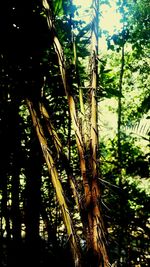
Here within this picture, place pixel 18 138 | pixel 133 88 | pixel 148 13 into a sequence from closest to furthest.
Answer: pixel 18 138 → pixel 148 13 → pixel 133 88

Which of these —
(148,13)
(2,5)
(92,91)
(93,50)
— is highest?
(148,13)

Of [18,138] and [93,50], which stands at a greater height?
[18,138]

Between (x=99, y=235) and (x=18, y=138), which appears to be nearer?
(x=99, y=235)

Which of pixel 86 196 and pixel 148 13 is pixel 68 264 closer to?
pixel 86 196

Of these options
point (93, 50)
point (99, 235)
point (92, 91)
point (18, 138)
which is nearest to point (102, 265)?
point (99, 235)

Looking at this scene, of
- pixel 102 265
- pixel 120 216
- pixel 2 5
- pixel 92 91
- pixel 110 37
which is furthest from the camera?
pixel 110 37

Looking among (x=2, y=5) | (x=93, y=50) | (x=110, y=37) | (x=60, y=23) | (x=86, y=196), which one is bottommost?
(x=86, y=196)

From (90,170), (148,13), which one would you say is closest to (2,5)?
(90,170)

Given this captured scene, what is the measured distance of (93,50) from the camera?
1027 mm

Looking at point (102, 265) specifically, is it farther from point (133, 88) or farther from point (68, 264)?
point (133, 88)

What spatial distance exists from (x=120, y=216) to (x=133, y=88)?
981 centimetres

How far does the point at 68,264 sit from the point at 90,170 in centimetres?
390

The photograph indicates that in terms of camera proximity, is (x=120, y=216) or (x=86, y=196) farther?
(x=120, y=216)

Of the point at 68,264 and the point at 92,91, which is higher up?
the point at 92,91
